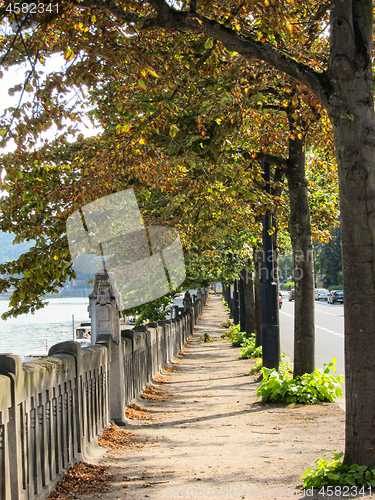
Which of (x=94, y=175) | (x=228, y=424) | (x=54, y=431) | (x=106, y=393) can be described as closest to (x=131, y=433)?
(x=106, y=393)

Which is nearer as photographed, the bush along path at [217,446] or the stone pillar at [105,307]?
the bush along path at [217,446]

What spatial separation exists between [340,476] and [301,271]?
6087 millimetres

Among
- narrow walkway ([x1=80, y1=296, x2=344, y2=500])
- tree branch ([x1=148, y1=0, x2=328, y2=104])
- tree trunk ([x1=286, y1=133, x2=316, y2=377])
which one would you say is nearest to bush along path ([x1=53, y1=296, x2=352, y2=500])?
narrow walkway ([x1=80, y1=296, x2=344, y2=500])

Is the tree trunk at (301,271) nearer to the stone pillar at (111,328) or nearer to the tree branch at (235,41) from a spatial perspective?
the stone pillar at (111,328)

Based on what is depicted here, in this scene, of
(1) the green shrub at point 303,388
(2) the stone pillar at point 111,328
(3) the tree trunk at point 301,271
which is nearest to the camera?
(2) the stone pillar at point 111,328

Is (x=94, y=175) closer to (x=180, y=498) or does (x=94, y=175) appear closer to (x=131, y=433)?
(x=131, y=433)

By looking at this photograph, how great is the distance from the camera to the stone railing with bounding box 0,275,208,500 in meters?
3.99

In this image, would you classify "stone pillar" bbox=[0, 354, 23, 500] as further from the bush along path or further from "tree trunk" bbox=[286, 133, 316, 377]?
"tree trunk" bbox=[286, 133, 316, 377]

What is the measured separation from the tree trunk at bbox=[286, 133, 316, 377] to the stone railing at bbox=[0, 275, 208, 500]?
2996mm

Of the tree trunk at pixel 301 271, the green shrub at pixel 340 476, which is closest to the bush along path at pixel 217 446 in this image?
the green shrub at pixel 340 476

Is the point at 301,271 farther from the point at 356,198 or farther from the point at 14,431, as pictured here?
the point at 14,431

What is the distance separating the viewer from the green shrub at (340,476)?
4568 millimetres

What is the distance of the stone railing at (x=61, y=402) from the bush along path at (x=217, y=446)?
0.41 metres

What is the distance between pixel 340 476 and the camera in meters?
4.65
